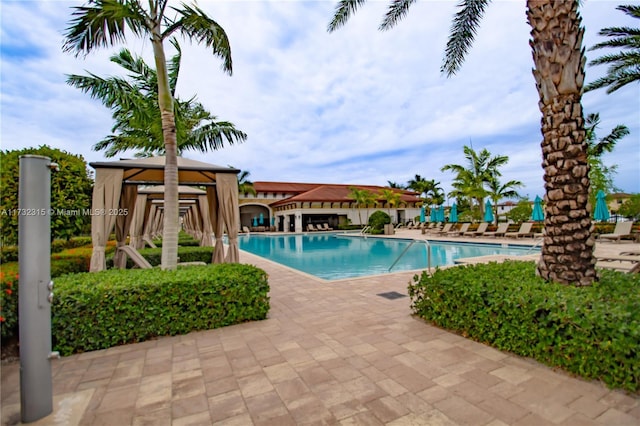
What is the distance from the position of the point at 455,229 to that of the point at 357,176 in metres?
30.9

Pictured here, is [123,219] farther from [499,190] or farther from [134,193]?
[499,190]

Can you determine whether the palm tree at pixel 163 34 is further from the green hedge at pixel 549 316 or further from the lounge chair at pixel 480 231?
the lounge chair at pixel 480 231

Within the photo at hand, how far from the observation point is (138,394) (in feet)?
8.70

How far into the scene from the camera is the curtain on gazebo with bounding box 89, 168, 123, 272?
5.23m

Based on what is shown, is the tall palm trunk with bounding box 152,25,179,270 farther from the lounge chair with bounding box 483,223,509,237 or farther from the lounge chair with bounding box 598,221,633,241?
the lounge chair with bounding box 483,223,509,237

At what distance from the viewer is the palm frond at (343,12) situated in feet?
21.5

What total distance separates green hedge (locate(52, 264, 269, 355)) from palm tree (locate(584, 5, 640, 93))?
1230 centimetres

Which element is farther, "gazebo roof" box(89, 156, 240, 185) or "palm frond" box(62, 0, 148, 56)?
"gazebo roof" box(89, 156, 240, 185)

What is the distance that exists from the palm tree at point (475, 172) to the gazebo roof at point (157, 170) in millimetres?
20875

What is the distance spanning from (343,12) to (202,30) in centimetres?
319

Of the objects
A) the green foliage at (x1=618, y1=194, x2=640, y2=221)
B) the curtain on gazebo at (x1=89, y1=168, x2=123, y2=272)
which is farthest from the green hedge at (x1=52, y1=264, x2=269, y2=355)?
the green foliage at (x1=618, y1=194, x2=640, y2=221)

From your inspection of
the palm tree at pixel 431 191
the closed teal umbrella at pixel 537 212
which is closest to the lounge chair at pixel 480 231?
the closed teal umbrella at pixel 537 212

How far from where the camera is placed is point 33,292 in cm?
223

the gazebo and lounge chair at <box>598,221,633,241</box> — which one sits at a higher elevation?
the gazebo
